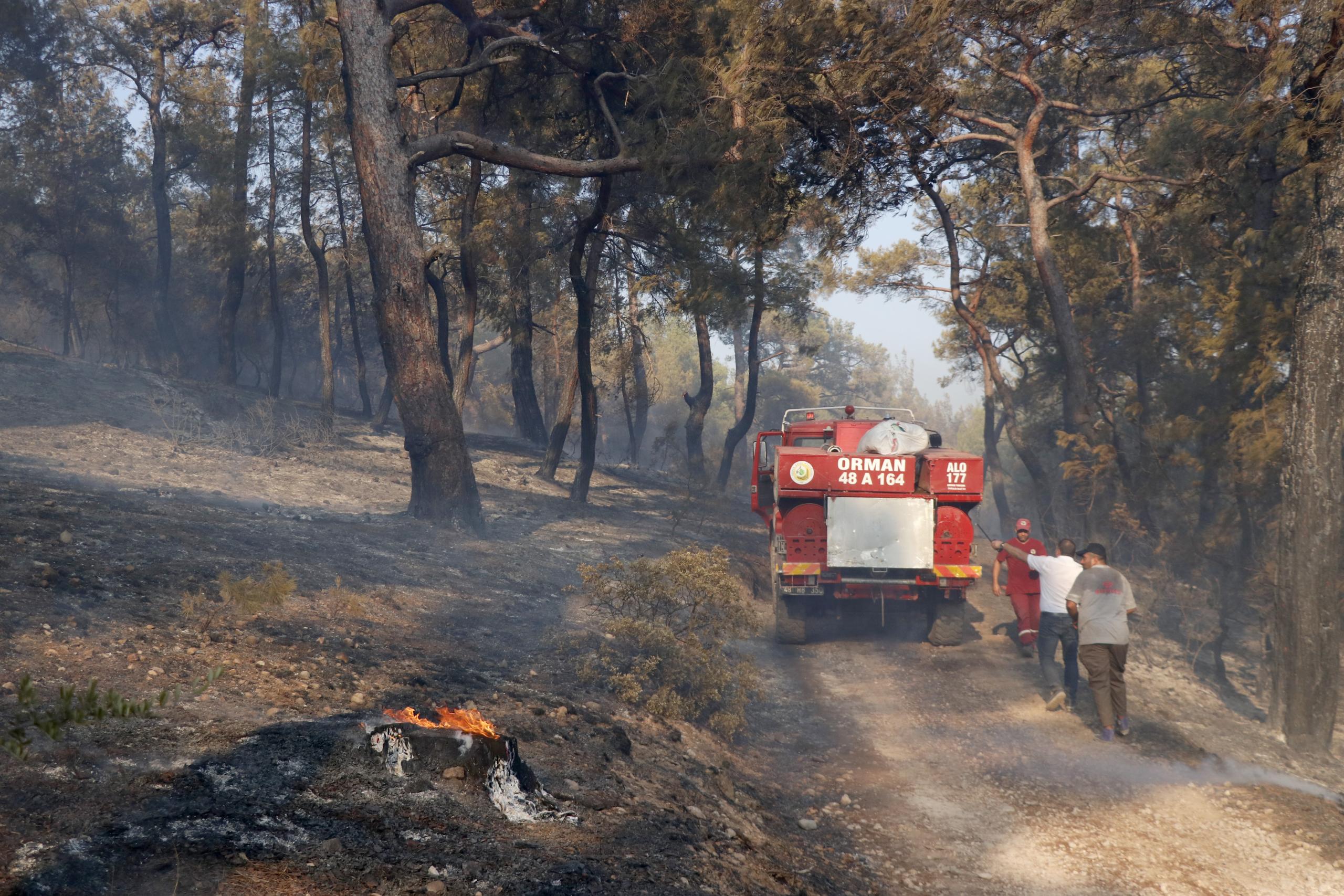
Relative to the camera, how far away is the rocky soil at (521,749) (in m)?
3.41

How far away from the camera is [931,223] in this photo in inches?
840

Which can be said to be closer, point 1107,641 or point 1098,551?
point 1107,641

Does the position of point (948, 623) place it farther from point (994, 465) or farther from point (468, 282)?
point (994, 465)

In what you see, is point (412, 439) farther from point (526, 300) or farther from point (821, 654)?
point (526, 300)

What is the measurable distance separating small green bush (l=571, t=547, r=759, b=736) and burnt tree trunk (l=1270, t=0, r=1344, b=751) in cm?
575

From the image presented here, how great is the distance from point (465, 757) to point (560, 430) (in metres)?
14.8

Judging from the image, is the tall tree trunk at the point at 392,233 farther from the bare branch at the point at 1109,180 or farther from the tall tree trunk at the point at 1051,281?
the bare branch at the point at 1109,180

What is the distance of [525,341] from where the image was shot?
21.5 meters

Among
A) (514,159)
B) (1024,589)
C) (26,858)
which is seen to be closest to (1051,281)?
(1024,589)

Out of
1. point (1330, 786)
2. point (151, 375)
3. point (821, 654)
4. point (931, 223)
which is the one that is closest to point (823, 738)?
point (821, 654)

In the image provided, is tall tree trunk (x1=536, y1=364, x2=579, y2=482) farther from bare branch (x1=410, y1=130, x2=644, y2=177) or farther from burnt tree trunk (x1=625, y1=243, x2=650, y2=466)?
bare branch (x1=410, y1=130, x2=644, y2=177)

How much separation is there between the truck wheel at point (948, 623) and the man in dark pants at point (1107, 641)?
3052mm

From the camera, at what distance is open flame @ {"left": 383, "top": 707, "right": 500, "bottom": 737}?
429 cm

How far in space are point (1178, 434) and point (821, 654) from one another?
9218 millimetres
